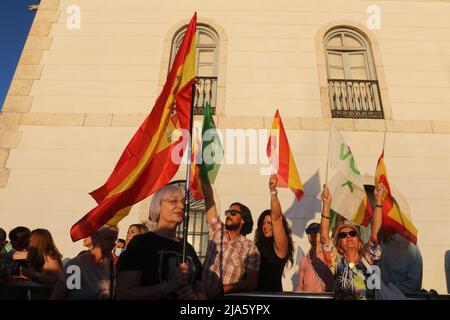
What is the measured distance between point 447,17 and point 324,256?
285 inches

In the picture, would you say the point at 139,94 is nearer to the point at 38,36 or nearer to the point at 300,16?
the point at 38,36

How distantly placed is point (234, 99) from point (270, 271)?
13.3 feet

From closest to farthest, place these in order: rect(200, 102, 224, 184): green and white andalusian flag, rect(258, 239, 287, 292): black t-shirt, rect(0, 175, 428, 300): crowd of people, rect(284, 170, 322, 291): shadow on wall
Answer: rect(0, 175, 428, 300): crowd of people
rect(258, 239, 287, 292): black t-shirt
rect(200, 102, 224, 184): green and white andalusian flag
rect(284, 170, 322, 291): shadow on wall

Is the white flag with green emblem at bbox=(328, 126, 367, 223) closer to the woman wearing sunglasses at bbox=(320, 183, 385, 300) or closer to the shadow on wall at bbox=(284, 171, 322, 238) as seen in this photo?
the woman wearing sunglasses at bbox=(320, 183, 385, 300)

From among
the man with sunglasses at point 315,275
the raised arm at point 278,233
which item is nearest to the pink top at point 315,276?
the man with sunglasses at point 315,275

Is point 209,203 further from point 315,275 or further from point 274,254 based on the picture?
point 315,275

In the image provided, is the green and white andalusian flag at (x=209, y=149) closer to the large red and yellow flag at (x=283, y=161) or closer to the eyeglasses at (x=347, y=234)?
the large red and yellow flag at (x=283, y=161)

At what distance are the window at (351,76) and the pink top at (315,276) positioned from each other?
3.61 meters

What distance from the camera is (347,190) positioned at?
425cm

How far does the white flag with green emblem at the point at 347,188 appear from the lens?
4.21 metres

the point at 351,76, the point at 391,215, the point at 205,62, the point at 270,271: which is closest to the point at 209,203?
the point at 270,271

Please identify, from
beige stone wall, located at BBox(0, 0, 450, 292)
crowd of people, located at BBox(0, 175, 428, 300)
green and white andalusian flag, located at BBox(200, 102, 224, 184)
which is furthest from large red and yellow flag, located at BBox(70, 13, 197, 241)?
beige stone wall, located at BBox(0, 0, 450, 292)

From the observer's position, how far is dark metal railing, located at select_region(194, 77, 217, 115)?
616 cm

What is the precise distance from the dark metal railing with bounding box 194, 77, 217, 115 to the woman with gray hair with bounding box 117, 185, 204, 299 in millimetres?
3954
